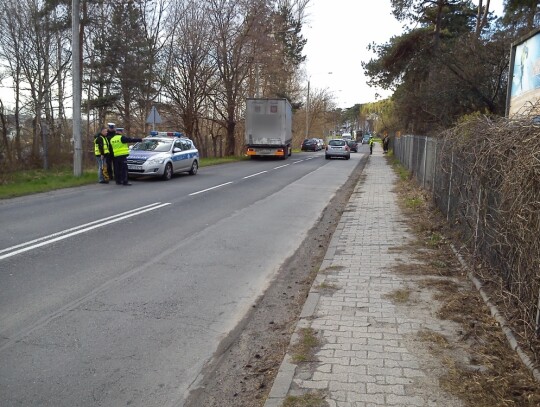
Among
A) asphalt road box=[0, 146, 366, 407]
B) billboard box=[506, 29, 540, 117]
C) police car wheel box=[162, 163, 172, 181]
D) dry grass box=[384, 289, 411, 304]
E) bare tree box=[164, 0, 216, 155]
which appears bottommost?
asphalt road box=[0, 146, 366, 407]

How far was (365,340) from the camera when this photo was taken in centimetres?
417

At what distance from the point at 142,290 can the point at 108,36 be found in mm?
29554

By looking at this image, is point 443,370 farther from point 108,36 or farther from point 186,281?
point 108,36

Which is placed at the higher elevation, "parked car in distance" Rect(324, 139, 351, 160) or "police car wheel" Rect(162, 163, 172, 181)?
"parked car in distance" Rect(324, 139, 351, 160)

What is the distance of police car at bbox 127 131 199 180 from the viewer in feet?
55.6

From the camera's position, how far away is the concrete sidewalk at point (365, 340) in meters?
3.33

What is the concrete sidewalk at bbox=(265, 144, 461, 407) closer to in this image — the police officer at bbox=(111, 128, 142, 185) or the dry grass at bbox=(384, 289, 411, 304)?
the dry grass at bbox=(384, 289, 411, 304)

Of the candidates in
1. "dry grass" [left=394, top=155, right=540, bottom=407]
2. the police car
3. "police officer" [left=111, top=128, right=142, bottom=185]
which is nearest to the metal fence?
"dry grass" [left=394, top=155, right=540, bottom=407]

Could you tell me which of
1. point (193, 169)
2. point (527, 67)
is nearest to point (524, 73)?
point (527, 67)

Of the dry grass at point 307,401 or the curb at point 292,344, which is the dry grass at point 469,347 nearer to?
the dry grass at point 307,401

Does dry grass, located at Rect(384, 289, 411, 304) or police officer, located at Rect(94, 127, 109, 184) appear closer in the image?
dry grass, located at Rect(384, 289, 411, 304)

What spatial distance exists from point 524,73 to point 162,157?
12.5 m

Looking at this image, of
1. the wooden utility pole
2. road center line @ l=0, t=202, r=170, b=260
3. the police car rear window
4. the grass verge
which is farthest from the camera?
the police car rear window

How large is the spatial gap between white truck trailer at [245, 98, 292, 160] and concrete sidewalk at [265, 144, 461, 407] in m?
24.8
